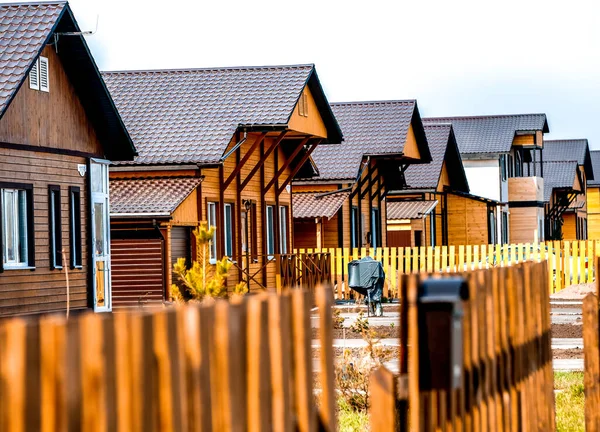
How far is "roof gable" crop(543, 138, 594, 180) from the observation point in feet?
237

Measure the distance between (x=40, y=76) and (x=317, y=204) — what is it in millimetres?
16067

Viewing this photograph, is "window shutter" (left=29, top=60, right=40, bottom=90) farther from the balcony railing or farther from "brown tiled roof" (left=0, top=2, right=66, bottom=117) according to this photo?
the balcony railing

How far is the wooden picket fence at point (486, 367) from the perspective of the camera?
189 inches

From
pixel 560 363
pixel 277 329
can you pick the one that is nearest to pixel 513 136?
pixel 560 363

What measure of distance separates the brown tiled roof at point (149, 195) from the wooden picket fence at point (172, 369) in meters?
21.6

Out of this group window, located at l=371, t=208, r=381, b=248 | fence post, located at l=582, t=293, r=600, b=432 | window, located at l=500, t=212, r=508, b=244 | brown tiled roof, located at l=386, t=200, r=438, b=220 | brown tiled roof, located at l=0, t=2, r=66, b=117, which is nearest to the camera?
fence post, located at l=582, t=293, r=600, b=432

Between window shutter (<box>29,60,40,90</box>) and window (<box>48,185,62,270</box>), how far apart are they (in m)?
1.87

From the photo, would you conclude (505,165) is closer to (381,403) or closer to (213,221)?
(213,221)

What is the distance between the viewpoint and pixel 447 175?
156 feet

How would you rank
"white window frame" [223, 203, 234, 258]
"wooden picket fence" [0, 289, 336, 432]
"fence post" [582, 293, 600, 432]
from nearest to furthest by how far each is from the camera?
"wooden picket fence" [0, 289, 336, 432] < "fence post" [582, 293, 600, 432] < "white window frame" [223, 203, 234, 258]

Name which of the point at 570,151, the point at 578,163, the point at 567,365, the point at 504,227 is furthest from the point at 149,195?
the point at 570,151

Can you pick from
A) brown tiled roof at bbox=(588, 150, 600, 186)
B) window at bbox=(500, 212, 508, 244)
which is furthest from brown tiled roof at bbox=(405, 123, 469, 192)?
brown tiled roof at bbox=(588, 150, 600, 186)

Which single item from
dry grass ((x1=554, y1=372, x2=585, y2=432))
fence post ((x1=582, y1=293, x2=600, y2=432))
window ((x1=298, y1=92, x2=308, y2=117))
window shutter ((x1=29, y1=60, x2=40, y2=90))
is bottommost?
dry grass ((x1=554, y1=372, x2=585, y2=432))

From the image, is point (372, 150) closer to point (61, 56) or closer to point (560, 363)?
point (61, 56)
